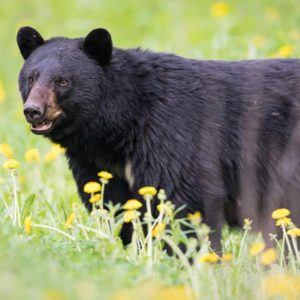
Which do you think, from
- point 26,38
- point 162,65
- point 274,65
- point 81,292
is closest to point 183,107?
point 162,65

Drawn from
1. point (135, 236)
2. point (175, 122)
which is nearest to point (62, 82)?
point (175, 122)

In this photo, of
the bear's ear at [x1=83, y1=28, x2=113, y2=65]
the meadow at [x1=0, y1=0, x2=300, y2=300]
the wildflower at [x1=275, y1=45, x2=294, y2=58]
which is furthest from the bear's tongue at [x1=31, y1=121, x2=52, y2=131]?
the wildflower at [x1=275, y1=45, x2=294, y2=58]

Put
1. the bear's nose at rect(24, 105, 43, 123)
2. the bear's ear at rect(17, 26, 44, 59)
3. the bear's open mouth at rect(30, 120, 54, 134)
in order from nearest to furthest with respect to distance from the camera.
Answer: the bear's nose at rect(24, 105, 43, 123), the bear's open mouth at rect(30, 120, 54, 134), the bear's ear at rect(17, 26, 44, 59)

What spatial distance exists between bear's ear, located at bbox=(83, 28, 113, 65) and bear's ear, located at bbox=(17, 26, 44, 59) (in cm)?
35

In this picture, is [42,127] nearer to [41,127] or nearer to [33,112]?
[41,127]

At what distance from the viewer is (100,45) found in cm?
520

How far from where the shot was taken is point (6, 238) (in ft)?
12.2

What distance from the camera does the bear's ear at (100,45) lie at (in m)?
5.17

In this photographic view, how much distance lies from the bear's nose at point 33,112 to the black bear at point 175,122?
0.07 metres

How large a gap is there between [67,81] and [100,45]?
316 millimetres

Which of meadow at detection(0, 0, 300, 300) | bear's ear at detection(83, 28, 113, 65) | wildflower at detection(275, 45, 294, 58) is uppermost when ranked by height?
wildflower at detection(275, 45, 294, 58)

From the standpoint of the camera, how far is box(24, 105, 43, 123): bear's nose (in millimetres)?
4820

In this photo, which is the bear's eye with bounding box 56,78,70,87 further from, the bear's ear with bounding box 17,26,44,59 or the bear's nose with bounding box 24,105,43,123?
the bear's ear with bounding box 17,26,44,59

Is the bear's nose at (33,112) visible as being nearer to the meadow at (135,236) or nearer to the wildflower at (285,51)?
the meadow at (135,236)
